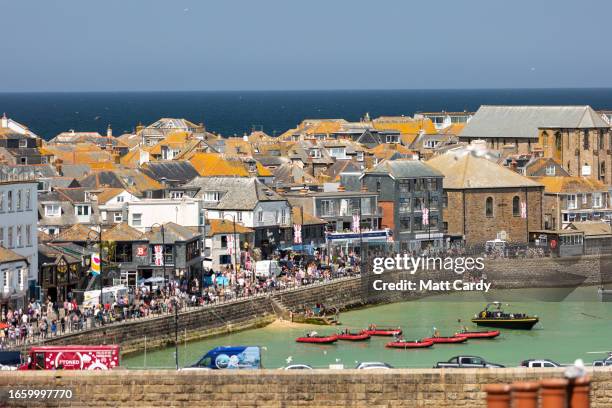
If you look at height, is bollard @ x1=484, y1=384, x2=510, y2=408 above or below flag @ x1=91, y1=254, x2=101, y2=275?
below

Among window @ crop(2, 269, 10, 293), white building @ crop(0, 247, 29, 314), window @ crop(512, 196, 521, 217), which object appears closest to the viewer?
white building @ crop(0, 247, 29, 314)

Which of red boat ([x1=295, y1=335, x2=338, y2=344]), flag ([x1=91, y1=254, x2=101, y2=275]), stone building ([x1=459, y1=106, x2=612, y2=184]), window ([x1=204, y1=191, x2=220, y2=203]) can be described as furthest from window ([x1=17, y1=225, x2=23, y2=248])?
stone building ([x1=459, y1=106, x2=612, y2=184])

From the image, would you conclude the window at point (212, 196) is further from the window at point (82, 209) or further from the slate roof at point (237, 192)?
the window at point (82, 209)

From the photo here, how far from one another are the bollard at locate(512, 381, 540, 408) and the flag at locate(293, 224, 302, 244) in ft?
200

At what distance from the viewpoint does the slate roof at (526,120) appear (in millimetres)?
113750

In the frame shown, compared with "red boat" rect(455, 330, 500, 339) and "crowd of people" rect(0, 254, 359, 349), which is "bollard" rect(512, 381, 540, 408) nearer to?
"crowd of people" rect(0, 254, 359, 349)

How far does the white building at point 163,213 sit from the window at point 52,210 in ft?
9.75

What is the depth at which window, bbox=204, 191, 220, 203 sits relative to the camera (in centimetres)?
8256

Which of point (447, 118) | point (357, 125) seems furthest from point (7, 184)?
point (447, 118)

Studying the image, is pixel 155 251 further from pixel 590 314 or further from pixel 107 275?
pixel 590 314

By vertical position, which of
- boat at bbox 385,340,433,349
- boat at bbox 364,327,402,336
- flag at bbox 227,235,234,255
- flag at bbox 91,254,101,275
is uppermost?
flag at bbox 227,235,234,255

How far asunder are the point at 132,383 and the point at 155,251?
3266 centimetres

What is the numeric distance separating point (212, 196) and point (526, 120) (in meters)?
40.1

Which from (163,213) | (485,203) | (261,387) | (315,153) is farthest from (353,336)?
(315,153)
